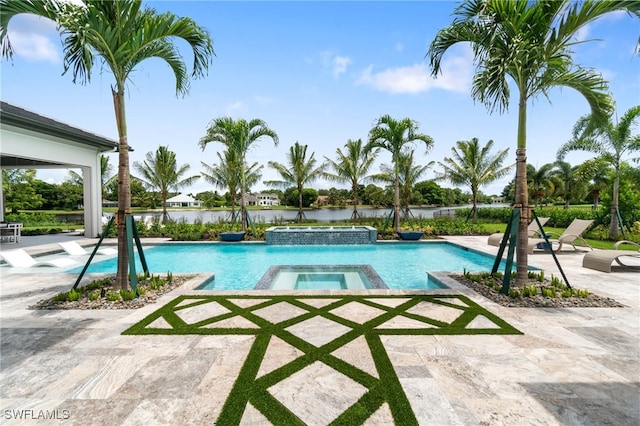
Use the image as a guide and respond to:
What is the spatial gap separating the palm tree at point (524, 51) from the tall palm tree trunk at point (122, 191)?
242 inches

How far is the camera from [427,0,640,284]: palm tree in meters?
4.65

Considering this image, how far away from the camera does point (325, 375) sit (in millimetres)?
2752

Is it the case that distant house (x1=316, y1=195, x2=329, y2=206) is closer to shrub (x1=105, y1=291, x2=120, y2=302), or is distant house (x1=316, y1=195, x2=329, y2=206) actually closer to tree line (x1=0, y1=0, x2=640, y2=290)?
tree line (x1=0, y1=0, x2=640, y2=290)

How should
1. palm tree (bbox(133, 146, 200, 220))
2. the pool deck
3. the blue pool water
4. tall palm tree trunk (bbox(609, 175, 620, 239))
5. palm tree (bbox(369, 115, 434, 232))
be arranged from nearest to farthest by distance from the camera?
1. the pool deck
2. the blue pool water
3. tall palm tree trunk (bbox(609, 175, 620, 239))
4. palm tree (bbox(369, 115, 434, 232))
5. palm tree (bbox(133, 146, 200, 220))

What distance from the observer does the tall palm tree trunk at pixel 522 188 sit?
202 inches

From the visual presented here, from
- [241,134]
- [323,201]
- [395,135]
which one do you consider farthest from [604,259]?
[323,201]

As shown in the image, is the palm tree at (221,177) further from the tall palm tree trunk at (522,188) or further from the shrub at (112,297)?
the tall palm tree trunk at (522,188)

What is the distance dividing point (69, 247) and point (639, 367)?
1299cm

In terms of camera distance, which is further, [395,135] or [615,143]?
[395,135]

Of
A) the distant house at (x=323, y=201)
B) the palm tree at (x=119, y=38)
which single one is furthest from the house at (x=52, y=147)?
the distant house at (x=323, y=201)

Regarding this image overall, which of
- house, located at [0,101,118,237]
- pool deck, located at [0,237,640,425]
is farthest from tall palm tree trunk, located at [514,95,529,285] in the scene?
house, located at [0,101,118,237]

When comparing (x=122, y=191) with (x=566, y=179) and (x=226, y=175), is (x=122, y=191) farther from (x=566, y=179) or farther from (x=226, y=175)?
(x=566, y=179)

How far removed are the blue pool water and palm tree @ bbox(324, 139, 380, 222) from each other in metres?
8.03

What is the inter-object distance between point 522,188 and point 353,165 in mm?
14449
